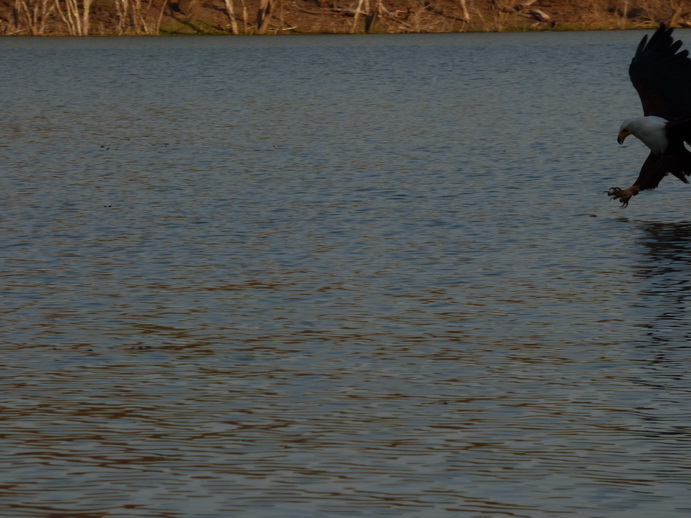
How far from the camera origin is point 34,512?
6.16 m

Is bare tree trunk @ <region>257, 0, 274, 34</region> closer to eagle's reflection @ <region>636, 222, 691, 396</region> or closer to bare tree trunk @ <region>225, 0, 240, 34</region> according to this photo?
bare tree trunk @ <region>225, 0, 240, 34</region>

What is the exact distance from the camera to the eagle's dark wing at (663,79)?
15133 millimetres

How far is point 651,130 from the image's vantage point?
48.6 ft

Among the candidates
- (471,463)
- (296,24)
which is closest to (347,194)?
(471,463)

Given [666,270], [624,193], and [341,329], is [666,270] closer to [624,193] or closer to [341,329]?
[341,329]

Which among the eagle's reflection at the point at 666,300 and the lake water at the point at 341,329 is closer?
the lake water at the point at 341,329

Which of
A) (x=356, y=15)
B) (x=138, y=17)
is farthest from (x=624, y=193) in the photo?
(x=356, y=15)

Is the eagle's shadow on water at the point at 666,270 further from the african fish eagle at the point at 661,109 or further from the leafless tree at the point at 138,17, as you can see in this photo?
the leafless tree at the point at 138,17

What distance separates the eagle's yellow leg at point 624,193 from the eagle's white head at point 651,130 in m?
0.55

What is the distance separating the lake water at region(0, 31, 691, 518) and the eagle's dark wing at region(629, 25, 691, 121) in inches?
41.4

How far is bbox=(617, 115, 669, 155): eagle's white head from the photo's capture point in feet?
48.5

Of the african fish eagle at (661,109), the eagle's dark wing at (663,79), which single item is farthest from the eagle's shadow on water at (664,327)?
the eagle's dark wing at (663,79)

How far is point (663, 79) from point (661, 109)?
287 mm

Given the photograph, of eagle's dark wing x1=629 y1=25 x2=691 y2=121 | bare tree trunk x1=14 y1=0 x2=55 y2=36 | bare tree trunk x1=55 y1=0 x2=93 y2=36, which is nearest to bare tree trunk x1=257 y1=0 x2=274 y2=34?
bare tree trunk x1=55 y1=0 x2=93 y2=36
